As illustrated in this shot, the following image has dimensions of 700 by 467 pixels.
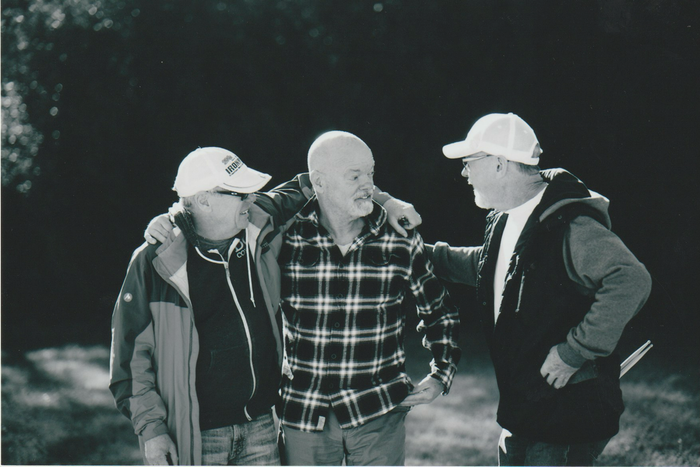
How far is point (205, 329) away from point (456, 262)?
1217 mm

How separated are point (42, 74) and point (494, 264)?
18.2 feet

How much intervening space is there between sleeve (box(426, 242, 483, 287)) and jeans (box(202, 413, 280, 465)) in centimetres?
107

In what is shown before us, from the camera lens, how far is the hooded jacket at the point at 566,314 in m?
2.19

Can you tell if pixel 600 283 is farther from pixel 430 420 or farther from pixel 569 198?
pixel 430 420

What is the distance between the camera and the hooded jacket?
2.19m

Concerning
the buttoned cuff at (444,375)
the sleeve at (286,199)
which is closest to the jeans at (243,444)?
the buttoned cuff at (444,375)

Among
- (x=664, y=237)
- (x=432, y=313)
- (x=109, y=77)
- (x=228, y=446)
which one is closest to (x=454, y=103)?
(x=664, y=237)

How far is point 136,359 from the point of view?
7.55 feet

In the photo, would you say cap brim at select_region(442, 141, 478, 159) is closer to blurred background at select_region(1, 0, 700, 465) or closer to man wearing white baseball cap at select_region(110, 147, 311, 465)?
man wearing white baseball cap at select_region(110, 147, 311, 465)

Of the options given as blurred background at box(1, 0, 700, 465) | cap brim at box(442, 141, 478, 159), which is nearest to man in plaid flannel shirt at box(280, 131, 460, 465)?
cap brim at box(442, 141, 478, 159)

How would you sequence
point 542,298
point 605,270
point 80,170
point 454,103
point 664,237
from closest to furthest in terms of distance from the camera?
point 605,270 → point 542,298 → point 664,237 → point 454,103 → point 80,170

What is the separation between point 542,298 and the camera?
7.69 ft

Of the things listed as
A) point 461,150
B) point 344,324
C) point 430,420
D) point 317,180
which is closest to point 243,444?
point 344,324

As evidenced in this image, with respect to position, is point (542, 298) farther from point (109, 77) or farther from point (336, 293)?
point (109, 77)
